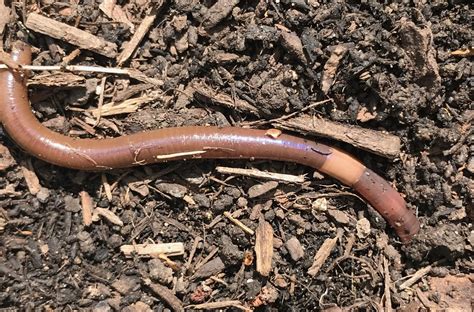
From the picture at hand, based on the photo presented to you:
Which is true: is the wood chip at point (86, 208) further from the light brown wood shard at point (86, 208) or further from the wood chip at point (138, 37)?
the wood chip at point (138, 37)

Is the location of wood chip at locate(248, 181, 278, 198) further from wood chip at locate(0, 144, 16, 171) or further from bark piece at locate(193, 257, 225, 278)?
wood chip at locate(0, 144, 16, 171)

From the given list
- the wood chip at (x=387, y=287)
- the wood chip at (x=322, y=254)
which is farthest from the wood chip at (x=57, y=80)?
the wood chip at (x=387, y=287)

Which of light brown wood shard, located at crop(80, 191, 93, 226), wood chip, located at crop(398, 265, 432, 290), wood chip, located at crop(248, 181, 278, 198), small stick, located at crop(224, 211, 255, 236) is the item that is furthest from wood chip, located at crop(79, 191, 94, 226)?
wood chip, located at crop(398, 265, 432, 290)

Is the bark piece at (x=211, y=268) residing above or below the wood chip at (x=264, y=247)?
below

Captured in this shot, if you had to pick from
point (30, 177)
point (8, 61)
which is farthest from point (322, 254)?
point (8, 61)

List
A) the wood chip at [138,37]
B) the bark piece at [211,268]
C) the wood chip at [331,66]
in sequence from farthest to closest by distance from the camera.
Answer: the bark piece at [211,268]
the wood chip at [138,37]
the wood chip at [331,66]

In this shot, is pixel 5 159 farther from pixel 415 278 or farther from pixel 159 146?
pixel 415 278

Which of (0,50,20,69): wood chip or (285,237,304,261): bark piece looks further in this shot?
(285,237,304,261): bark piece
